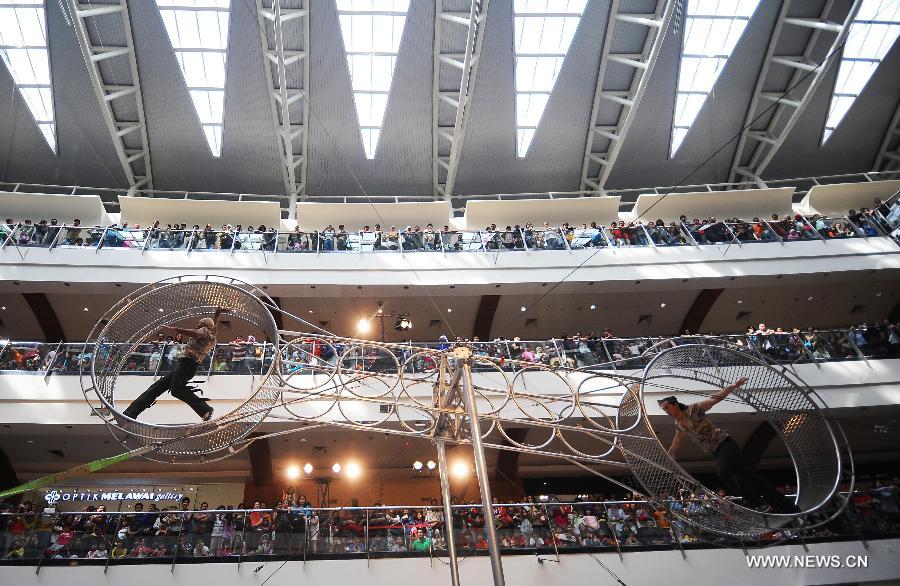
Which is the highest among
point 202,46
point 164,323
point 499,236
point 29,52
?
point 29,52

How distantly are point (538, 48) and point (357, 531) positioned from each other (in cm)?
1576

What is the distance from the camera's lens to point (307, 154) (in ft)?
68.5

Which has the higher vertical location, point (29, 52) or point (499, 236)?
point (29, 52)

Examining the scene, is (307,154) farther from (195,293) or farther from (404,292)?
(195,293)

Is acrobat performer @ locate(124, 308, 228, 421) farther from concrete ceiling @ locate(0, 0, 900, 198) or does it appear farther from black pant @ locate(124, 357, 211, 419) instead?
concrete ceiling @ locate(0, 0, 900, 198)

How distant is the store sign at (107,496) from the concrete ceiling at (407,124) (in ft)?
36.6

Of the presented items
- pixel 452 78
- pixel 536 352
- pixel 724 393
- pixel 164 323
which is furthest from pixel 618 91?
pixel 164 323

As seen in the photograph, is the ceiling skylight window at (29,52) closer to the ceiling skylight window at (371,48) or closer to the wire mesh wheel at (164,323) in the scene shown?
the ceiling skylight window at (371,48)

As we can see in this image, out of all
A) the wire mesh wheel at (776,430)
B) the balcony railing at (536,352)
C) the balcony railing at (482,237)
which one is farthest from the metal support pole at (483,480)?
the balcony railing at (482,237)

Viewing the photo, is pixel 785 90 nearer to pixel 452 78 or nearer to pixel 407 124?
pixel 452 78

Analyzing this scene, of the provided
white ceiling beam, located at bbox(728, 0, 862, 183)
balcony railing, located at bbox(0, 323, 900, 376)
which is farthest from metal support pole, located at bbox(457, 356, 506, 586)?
white ceiling beam, located at bbox(728, 0, 862, 183)

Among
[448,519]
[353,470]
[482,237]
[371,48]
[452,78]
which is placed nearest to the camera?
[448,519]

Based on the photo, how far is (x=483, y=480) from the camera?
12.7 feet

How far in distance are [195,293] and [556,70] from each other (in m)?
17.7
